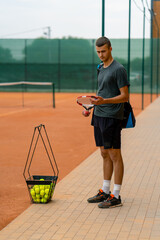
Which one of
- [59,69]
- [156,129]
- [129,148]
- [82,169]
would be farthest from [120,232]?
[59,69]

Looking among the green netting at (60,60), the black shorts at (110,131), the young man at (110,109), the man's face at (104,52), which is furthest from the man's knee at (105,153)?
the green netting at (60,60)

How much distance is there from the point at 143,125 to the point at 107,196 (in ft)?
25.9

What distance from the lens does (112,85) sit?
492 cm

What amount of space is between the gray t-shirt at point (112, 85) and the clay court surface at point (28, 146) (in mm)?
1292

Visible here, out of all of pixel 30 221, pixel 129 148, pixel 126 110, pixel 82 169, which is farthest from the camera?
pixel 129 148

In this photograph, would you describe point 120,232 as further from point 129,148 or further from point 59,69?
point 59,69

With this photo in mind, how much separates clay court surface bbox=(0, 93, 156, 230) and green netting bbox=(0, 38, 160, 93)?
13.3m

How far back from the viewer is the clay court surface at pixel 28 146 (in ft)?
18.8

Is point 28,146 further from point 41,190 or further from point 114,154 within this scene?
point 114,154

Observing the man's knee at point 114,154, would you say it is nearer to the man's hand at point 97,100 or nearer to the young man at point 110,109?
the young man at point 110,109

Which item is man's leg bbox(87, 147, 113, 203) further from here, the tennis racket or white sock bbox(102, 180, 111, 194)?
the tennis racket

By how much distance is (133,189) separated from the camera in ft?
19.2

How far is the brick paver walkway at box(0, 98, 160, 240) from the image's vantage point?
4316mm

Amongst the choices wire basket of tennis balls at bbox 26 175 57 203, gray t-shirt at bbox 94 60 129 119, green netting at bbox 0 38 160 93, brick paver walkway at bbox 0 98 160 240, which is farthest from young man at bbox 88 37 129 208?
green netting at bbox 0 38 160 93
